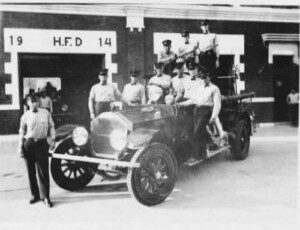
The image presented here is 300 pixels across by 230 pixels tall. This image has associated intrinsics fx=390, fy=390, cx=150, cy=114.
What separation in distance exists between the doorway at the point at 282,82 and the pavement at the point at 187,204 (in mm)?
6492

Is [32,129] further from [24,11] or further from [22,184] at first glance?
[24,11]

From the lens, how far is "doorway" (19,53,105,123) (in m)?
10.9

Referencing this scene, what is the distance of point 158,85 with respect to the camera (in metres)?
6.48

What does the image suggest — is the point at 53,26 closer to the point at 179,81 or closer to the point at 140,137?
the point at 179,81

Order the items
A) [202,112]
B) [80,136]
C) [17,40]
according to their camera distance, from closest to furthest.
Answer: [80,136]
[202,112]
[17,40]

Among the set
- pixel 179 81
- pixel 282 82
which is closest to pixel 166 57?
pixel 179 81

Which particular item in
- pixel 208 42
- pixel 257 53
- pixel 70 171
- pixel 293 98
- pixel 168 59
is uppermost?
pixel 257 53

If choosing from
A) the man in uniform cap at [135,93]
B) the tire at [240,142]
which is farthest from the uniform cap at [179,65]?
the tire at [240,142]

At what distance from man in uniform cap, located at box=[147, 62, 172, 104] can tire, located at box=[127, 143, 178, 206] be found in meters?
1.54

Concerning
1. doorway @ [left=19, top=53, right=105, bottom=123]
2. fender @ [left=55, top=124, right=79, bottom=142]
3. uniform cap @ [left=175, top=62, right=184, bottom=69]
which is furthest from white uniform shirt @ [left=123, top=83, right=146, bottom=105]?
doorway @ [left=19, top=53, right=105, bottom=123]

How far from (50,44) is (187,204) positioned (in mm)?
7219

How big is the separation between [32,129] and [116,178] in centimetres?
175

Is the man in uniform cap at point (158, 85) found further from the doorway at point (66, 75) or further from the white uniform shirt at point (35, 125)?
the doorway at point (66, 75)

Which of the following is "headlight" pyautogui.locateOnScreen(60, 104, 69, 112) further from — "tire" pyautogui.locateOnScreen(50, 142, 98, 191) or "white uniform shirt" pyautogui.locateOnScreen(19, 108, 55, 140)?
"white uniform shirt" pyautogui.locateOnScreen(19, 108, 55, 140)
